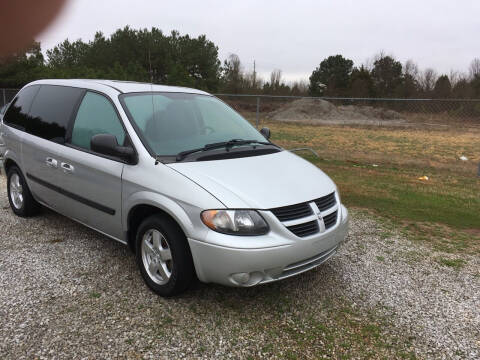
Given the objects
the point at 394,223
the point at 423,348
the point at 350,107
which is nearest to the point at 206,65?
the point at 350,107

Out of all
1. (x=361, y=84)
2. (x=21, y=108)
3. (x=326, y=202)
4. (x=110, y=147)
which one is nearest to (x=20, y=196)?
(x=21, y=108)

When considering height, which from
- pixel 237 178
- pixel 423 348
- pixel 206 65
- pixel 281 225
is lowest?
pixel 423 348

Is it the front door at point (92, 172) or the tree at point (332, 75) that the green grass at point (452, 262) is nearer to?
the front door at point (92, 172)

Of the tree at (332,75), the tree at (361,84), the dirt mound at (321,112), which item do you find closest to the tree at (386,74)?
the tree at (361,84)

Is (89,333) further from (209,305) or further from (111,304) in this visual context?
(209,305)

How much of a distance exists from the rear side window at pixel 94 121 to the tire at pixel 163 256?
90 centimetres

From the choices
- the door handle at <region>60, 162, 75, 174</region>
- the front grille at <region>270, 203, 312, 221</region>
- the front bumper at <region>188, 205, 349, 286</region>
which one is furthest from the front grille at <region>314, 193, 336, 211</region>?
the door handle at <region>60, 162, 75, 174</region>

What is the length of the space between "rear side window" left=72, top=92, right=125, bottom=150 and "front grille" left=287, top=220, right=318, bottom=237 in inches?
68.1

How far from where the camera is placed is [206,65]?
137 ft

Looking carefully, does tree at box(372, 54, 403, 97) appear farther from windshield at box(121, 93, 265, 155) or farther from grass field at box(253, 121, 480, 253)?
windshield at box(121, 93, 265, 155)

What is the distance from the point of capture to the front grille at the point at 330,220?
3.27 meters

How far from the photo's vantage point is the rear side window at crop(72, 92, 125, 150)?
A: 3707mm

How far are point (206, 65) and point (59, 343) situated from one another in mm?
41172

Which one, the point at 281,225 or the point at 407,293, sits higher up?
the point at 281,225
